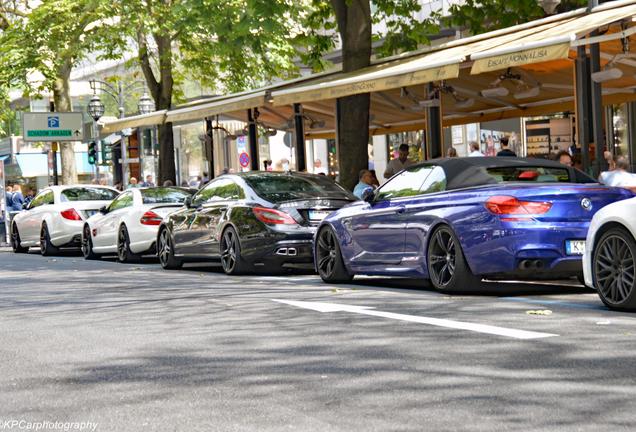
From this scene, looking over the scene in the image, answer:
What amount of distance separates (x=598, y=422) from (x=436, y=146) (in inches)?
627

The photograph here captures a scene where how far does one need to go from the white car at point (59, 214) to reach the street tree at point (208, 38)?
4098 mm

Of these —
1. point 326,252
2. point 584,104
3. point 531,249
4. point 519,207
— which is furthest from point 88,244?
point 531,249

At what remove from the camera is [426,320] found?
9555 millimetres

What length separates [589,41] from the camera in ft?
49.5

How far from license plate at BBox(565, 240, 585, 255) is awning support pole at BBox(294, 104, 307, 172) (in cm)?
1408

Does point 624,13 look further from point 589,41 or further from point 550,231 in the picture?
point 550,231

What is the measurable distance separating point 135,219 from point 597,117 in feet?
29.0

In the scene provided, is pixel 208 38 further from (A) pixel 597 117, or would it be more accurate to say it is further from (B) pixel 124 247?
(A) pixel 597 117

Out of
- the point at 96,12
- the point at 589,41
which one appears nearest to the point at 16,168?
the point at 96,12

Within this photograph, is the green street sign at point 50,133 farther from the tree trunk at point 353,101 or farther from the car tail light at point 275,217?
the car tail light at point 275,217

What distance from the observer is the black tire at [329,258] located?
14.5 m

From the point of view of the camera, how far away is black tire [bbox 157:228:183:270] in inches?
770

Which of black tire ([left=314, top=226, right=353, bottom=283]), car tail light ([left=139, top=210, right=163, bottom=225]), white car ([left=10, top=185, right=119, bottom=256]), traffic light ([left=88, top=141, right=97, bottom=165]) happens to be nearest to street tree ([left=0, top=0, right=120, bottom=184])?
white car ([left=10, top=185, right=119, bottom=256])

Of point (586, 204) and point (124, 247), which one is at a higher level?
point (586, 204)
